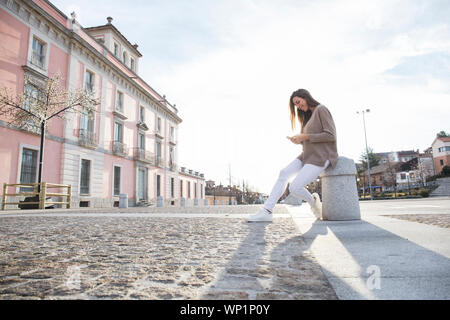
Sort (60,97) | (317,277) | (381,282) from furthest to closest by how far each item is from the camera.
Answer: (60,97)
(317,277)
(381,282)

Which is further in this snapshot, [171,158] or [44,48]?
[171,158]

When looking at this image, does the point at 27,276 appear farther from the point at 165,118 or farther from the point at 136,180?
the point at 165,118

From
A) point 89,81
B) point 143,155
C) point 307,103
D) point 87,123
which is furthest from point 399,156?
point 307,103

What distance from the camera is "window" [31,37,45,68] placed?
1396cm

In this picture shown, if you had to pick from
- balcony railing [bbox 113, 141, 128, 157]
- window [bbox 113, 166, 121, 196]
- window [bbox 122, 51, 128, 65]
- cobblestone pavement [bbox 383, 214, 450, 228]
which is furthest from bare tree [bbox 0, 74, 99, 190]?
cobblestone pavement [bbox 383, 214, 450, 228]

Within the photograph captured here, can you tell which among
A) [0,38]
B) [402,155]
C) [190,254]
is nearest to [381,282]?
[190,254]

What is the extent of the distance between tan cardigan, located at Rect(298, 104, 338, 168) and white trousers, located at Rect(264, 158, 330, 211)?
88 mm

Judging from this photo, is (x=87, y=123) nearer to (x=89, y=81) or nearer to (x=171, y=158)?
(x=89, y=81)

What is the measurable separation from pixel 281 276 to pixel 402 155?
97283 millimetres

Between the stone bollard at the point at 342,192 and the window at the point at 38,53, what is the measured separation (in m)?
16.0

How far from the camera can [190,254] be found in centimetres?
174

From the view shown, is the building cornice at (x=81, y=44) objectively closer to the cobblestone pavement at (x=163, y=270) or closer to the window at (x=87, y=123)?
the window at (x=87, y=123)

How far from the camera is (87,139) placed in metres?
16.9

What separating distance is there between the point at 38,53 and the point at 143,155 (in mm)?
10937
